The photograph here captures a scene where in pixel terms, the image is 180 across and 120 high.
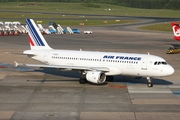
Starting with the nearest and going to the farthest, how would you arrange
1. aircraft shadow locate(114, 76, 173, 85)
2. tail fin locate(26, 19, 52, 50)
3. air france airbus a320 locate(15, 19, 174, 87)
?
air france airbus a320 locate(15, 19, 174, 87) < aircraft shadow locate(114, 76, 173, 85) < tail fin locate(26, 19, 52, 50)

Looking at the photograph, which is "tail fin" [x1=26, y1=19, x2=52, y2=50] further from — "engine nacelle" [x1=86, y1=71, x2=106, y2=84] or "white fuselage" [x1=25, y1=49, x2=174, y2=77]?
"engine nacelle" [x1=86, y1=71, x2=106, y2=84]

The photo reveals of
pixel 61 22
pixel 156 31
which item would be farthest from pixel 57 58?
pixel 61 22

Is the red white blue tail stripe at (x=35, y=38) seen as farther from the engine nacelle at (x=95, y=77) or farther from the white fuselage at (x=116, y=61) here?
the engine nacelle at (x=95, y=77)

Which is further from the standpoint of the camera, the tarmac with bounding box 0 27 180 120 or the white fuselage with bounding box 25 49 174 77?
the white fuselage with bounding box 25 49 174 77

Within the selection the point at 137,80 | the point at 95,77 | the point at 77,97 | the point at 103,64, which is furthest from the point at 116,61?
the point at 77,97

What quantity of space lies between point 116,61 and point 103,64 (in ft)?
5.82

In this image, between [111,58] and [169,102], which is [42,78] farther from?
[169,102]

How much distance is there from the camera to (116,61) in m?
47.0

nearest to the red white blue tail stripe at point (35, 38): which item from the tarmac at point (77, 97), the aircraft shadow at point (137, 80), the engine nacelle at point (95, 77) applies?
the tarmac at point (77, 97)

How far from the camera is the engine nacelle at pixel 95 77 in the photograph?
45347 millimetres

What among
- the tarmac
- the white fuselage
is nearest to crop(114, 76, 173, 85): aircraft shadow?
the tarmac

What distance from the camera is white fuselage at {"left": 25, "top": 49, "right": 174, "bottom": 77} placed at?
45125mm

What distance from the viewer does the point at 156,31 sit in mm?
124062

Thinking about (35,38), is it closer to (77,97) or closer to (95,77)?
(95,77)
